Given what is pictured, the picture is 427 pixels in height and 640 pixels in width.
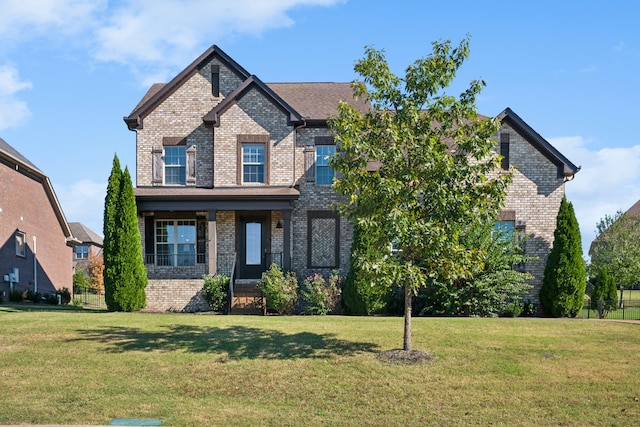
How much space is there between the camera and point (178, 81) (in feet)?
84.2

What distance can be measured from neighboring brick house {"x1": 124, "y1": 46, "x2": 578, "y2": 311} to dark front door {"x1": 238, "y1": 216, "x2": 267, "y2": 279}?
4cm

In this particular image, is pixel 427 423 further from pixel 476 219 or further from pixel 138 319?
pixel 138 319

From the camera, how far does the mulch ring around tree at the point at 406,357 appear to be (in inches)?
545

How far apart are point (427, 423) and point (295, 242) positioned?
14.9 metres

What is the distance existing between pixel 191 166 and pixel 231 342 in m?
11.4

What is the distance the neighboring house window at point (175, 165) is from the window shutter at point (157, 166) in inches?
8.0

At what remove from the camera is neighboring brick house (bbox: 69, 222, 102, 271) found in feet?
199

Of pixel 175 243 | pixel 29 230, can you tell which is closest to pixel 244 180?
pixel 175 243

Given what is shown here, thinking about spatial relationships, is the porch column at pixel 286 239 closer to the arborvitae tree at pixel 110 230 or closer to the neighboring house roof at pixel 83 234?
the arborvitae tree at pixel 110 230

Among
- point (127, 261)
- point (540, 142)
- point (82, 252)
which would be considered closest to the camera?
point (127, 261)

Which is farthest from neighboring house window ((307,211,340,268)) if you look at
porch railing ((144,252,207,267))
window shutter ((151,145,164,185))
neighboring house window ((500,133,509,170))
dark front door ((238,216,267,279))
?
neighboring house window ((500,133,509,170))

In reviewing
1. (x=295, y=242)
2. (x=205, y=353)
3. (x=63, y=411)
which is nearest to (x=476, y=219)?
(x=205, y=353)

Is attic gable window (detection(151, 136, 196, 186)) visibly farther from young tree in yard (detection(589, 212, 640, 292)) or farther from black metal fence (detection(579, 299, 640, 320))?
young tree in yard (detection(589, 212, 640, 292))

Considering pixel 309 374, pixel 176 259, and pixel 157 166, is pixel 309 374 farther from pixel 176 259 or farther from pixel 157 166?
pixel 157 166
